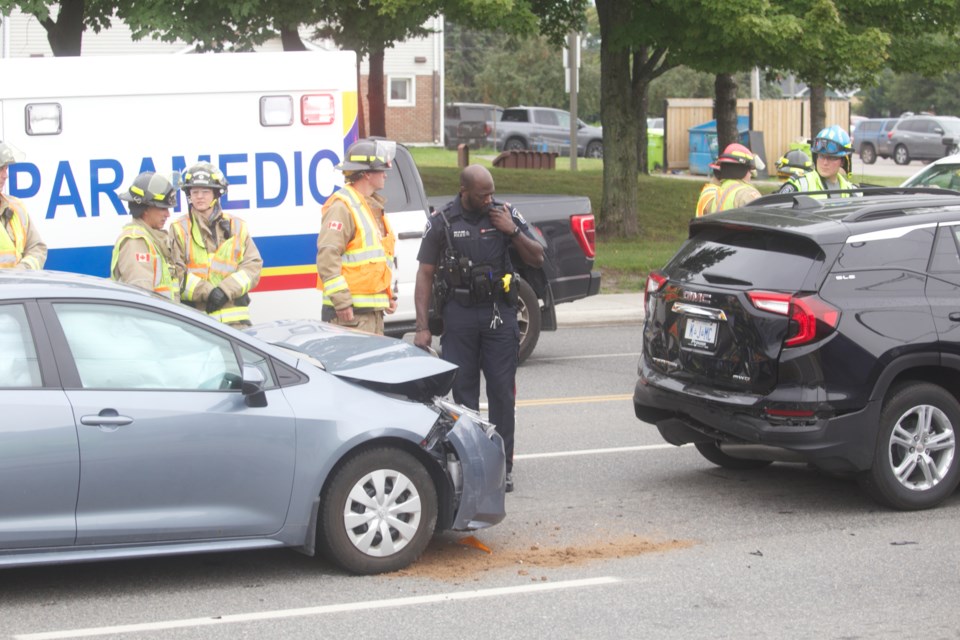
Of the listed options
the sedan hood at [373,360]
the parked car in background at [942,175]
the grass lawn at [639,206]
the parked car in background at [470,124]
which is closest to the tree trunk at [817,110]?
the grass lawn at [639,206]

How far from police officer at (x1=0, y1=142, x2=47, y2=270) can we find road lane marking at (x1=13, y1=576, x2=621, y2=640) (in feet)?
11.7

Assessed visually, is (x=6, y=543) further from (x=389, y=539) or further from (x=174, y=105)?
(x=174, y=105)

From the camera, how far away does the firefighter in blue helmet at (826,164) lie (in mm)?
10477

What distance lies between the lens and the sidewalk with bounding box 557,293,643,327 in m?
15.3

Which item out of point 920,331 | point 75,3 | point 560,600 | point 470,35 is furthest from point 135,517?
point 470,35

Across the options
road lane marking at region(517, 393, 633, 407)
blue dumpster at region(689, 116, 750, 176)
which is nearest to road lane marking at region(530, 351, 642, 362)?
road lane marking at region(517, 393, 633, 407)

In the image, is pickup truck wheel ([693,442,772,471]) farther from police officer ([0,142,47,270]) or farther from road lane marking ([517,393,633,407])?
police officer ([0,142,47,270])

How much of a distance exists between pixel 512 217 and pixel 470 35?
58758 mm

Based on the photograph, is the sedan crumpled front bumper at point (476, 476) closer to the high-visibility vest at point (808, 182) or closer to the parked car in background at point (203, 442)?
the parked car in background at point (203, 442)

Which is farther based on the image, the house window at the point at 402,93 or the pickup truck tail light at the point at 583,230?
the house window at the point at 402,93

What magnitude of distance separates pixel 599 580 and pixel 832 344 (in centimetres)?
182

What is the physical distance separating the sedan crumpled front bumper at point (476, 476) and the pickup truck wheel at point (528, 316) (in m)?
5.27

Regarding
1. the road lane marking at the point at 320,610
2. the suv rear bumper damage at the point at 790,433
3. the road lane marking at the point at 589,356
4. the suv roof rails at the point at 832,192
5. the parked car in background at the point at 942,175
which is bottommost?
the road lane marking at the point at 320,610

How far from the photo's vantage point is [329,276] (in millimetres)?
7938
